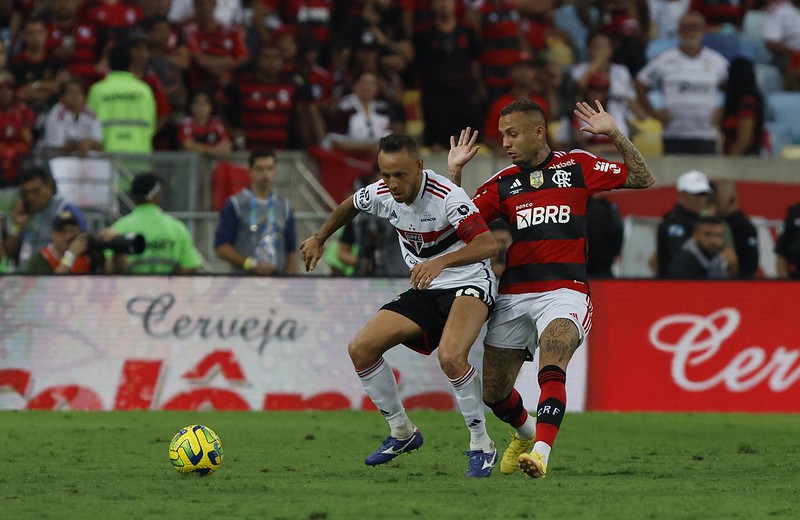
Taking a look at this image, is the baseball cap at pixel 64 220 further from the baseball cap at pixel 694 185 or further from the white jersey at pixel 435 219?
the baseball cap at pixel 694 185

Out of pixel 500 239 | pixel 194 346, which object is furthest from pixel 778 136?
pixel 194 346

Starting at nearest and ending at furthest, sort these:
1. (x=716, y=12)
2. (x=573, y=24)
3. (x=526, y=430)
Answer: (x=526, y=430)
(x=716, y=12)
(x=573, y=24)

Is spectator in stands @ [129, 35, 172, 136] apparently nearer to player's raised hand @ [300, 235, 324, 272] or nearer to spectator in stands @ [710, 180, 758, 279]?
spectator in stands @ [710, 180, 758, 279]

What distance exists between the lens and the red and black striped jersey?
8.66m

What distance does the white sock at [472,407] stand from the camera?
28.0ft

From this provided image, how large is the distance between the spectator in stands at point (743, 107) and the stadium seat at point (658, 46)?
1.91 meters

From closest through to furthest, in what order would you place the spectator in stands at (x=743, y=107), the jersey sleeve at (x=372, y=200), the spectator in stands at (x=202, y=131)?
the jersey sleeve at (x=372, y=200) < the spectator in stands at (x=202, y=131) < the spectator in stands at (x=743, y=107)

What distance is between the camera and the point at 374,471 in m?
8.83

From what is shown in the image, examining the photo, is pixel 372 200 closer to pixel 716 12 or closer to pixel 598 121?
pixel 598 121

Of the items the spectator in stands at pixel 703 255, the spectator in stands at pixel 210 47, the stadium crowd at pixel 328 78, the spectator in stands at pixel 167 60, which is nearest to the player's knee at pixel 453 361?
the spectator in stands at pixel 703 255

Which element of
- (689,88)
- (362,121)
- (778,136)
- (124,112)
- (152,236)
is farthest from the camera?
(778,136)

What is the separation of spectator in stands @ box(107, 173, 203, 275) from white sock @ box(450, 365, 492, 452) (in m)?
5.49

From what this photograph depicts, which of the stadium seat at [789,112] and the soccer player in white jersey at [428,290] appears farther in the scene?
the stadium seat at [789,112]

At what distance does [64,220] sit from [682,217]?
19.4 ft
